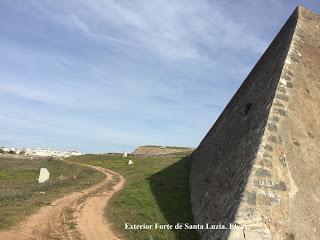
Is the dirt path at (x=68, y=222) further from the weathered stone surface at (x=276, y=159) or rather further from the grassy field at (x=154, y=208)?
the weathered stone surface at (x=276, y=159)

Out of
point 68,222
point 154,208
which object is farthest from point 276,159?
point 68,222

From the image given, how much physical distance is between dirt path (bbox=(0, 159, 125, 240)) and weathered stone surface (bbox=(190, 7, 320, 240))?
4.64 metres

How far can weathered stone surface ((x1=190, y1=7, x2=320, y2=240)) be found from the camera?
12.7 metres

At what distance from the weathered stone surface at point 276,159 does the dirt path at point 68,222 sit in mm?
4645

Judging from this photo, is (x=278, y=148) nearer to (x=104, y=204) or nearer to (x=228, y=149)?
(x=228, y=149)

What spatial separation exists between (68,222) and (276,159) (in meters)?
10.4

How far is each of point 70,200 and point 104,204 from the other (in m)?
2.34

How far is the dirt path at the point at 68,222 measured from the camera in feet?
53.8

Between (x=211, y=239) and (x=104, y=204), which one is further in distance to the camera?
(x=104, y=204)

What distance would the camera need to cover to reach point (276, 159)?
13859mm

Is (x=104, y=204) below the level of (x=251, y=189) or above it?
below

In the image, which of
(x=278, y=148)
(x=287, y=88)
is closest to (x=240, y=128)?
(x=287, y=88)

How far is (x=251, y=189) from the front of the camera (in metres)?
13.0

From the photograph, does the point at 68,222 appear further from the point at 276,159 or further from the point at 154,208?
the point at 276,159
